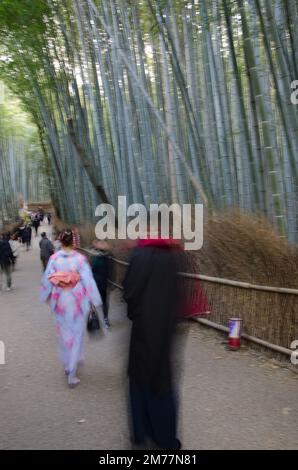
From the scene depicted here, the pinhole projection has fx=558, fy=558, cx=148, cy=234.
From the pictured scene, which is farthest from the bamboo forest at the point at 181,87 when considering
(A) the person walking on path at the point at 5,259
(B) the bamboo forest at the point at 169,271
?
(A) the person walking on path at the point at 5,259

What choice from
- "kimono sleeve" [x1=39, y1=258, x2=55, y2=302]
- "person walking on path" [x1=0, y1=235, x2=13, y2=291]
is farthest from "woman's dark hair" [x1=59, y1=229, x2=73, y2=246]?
"person walking on path" [x1=0, y1=235, x2=13, y2=291]

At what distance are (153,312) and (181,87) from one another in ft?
17.3

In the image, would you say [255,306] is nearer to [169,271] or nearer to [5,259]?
[169,271]

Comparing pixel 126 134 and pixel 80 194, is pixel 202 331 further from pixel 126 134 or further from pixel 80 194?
pixel 80 194

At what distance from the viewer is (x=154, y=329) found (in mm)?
2932

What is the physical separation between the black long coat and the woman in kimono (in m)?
1.83

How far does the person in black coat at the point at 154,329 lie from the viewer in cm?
293

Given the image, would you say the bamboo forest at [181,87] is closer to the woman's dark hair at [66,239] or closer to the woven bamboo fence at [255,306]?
the woven bamboo fence at [255,306]

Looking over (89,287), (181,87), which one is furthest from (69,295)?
(181,87)

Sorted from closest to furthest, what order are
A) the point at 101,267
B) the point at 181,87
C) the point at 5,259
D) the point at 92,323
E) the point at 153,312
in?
the point at 153,312 → the point at 92,323 → the point at 101,267 → the point at 181,87 → the point at 5,259

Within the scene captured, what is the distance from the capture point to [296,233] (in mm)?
5430

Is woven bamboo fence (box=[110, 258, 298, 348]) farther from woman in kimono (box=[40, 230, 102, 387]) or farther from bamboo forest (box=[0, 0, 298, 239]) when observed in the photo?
woman in kimono (box=[40, 230, 102, 387])

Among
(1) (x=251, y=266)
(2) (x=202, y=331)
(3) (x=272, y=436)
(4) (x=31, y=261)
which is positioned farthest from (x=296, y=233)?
(4) (x=31, y=261)

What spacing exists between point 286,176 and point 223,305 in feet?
5.25
